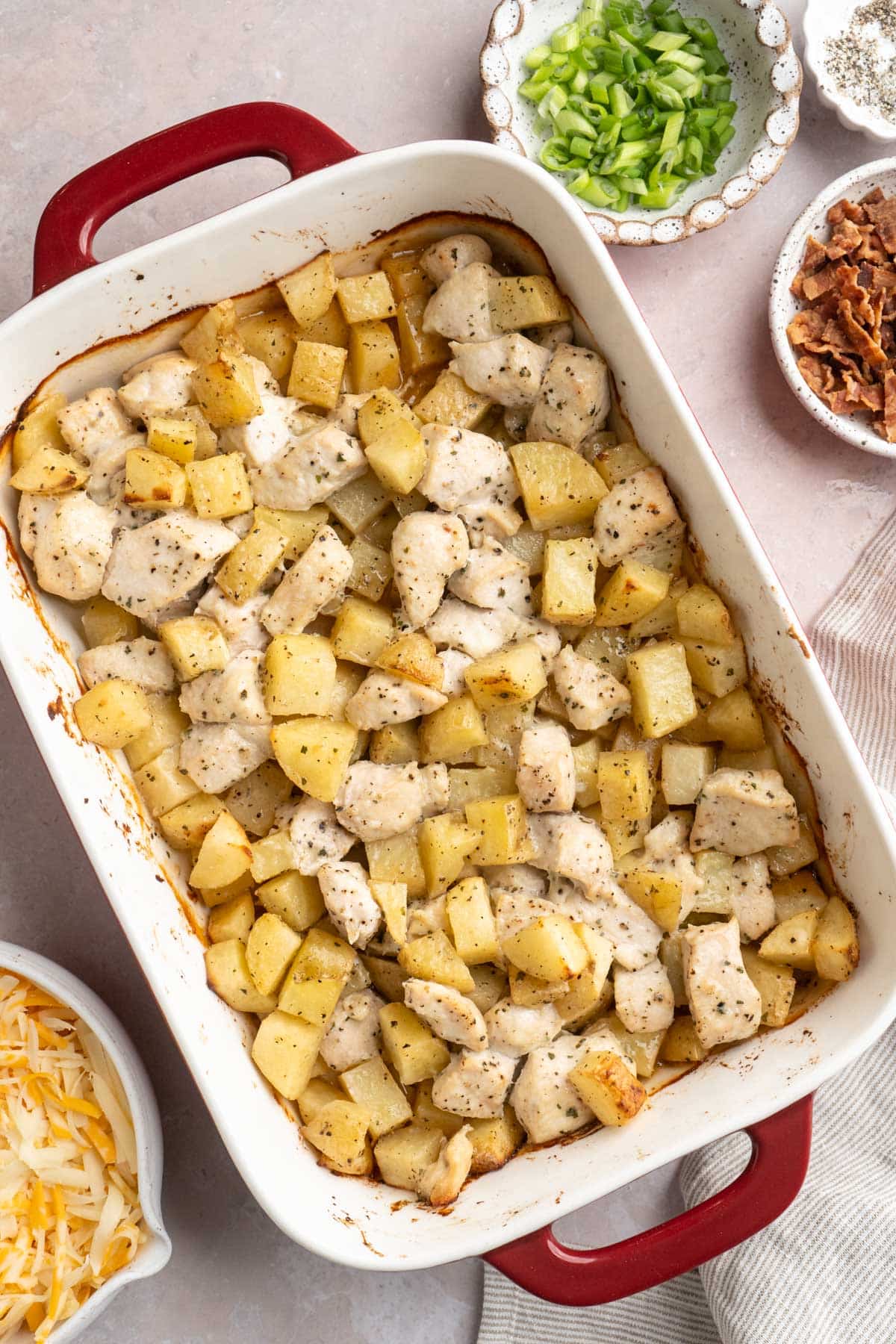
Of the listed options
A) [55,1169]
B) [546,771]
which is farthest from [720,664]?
[55,1169]

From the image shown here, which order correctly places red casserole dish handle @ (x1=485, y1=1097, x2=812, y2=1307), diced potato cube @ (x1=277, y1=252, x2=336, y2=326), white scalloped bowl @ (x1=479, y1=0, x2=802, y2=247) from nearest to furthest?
red casserole dish handle @ (x1=485, y1=1097, x2=812, y2=1307) → diced potato cube @ (x1=277, y1=252, x2=336, y2=326) → white scalloped bowl @ (x1=479, y1=0, x2=802, y2=247)

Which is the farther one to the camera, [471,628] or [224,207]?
[224,207]

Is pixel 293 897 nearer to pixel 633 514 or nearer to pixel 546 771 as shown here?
pixel 546 771

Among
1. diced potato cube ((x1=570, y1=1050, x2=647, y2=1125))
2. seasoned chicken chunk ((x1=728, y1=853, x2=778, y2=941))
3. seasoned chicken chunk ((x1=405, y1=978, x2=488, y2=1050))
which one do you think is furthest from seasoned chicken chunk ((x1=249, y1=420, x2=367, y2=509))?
diced potato cube ((x1=570, y1=1050, x2=647, y2=1125))

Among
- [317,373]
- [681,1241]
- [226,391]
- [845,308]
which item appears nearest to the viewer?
[681,1241]

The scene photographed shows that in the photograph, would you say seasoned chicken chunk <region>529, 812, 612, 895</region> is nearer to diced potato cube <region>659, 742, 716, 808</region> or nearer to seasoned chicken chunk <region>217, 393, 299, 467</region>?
diced potato cube <region>659, 742, 716, 808</region>

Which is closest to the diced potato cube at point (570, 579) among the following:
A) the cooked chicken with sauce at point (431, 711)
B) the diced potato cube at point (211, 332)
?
the cooked chicken with sauce at point (431, 711)

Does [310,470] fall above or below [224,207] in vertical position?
below
